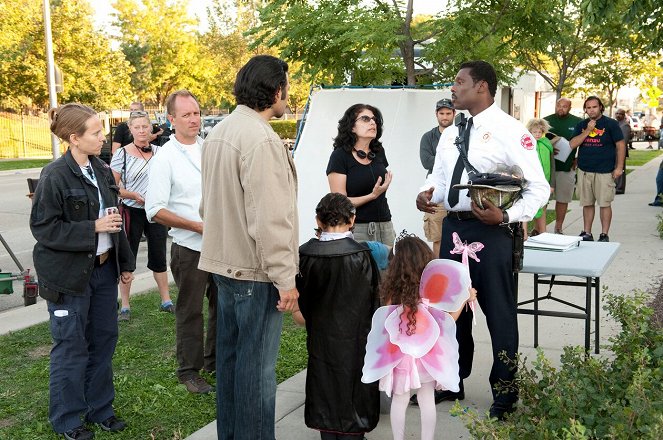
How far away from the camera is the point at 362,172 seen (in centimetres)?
567

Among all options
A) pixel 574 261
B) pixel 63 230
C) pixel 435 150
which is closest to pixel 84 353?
pixel 63 230

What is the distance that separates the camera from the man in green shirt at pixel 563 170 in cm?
1114

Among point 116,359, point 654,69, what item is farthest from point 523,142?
point 654,69

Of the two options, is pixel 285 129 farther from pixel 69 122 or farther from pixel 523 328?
pixel 69 122

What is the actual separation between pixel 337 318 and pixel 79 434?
1607mm

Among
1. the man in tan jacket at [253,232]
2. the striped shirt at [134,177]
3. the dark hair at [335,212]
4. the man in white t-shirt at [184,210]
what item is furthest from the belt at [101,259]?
the striped shirt at [134,177]

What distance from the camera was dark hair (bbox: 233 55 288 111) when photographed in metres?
3.67

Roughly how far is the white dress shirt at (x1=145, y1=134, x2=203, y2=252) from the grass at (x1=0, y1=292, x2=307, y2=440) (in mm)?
1029

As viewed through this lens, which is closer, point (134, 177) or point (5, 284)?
point (134, 177)

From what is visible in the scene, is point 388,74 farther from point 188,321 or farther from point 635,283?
point 188,321

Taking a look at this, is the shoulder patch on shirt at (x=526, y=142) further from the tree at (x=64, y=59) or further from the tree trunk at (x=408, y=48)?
the tree at (x=64, y=59)

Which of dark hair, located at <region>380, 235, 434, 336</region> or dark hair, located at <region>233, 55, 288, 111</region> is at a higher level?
dark hair, located at <region>233, 55, 288, 111</region>

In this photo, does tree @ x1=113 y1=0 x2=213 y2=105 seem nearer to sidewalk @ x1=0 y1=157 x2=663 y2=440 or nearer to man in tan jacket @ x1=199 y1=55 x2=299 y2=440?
sidewalk @ x1=0 y1=157 x2=663 y2=440

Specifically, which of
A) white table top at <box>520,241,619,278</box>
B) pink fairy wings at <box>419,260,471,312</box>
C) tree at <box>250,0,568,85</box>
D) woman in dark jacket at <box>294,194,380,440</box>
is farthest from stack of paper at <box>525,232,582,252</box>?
tree at <box>250,0,568,85</box>
